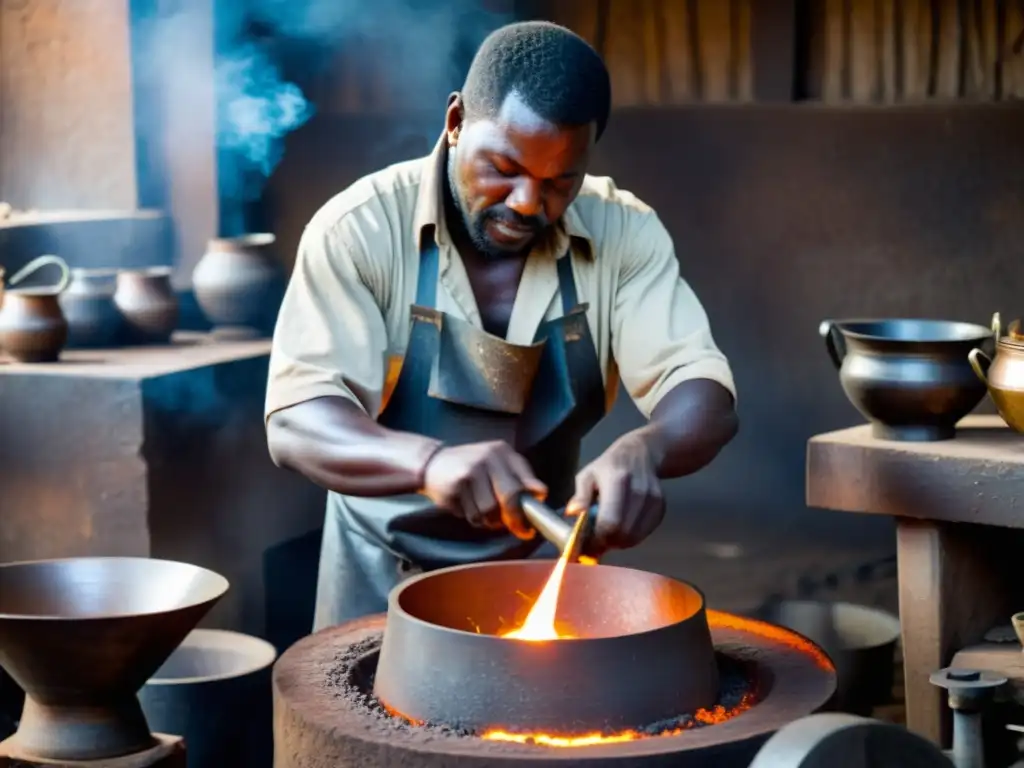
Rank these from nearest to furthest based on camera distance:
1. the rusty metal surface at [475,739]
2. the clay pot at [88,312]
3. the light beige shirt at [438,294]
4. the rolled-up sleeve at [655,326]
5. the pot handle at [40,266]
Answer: the rusty metal surface at [475,739], the light beige shirt at [438,294], the rolled-up sleeve at [655,326], the pot handle at [40,266], the clay pot at [88,312]

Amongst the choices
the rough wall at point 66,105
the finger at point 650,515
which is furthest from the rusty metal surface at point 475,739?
the rough wall at point 66,105

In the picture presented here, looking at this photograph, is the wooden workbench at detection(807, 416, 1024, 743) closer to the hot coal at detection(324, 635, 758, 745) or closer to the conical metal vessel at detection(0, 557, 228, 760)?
the hot coal at detection(324, 635, 758, 745)

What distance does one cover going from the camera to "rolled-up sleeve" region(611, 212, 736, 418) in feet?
11.7

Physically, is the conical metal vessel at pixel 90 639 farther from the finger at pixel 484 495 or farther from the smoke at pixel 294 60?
the smoke at pixel 294 60

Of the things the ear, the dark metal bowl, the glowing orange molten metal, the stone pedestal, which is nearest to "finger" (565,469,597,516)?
the glowing orange molten metal

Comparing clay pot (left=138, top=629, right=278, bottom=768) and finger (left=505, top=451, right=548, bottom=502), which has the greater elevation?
finger (left=505, top=451, right=548, bottom=502)

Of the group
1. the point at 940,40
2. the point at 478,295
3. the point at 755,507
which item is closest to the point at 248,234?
the point at 755,507

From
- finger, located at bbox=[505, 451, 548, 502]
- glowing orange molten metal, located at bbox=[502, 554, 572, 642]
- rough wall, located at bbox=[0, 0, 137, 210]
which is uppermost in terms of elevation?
rough wall, located at bbox=[0, 0, 137, 210]

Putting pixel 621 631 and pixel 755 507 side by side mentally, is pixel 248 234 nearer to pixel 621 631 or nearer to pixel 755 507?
pixel 755 507

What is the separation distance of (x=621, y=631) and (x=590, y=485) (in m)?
0.28

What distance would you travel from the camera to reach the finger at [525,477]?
9.72ft

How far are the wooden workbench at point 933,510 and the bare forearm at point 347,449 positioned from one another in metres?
1.31

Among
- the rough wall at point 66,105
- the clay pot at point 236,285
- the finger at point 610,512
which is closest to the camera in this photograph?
the finger at point 610,512

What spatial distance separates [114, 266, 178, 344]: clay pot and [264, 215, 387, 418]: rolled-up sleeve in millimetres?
2631
